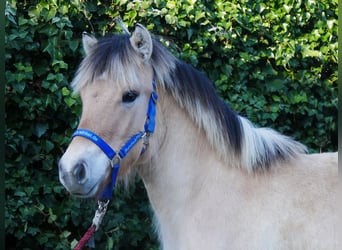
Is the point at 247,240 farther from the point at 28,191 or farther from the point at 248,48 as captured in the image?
the point at 248,48

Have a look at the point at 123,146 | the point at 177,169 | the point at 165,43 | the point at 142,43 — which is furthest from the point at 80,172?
the point at 165,43

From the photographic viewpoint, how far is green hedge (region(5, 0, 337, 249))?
142 inches

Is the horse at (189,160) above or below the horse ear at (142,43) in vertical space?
below

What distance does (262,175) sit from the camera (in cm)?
244

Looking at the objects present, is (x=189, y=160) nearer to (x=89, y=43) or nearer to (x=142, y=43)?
(x=142, y=43)

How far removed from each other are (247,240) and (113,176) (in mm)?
700

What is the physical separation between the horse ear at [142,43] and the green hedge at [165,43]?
1.37 m

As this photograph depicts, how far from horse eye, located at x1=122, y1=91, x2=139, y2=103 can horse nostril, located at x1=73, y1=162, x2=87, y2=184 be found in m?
0.38

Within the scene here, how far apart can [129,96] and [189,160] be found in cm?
47

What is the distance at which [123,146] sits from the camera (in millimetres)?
2256

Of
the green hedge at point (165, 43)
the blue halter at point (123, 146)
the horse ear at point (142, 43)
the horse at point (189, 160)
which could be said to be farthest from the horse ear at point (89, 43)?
the green hedge at point (165, 43)

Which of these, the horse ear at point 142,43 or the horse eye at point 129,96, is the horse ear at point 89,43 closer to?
the horse ear at point 142,43

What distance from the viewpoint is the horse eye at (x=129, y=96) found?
89.1 inches

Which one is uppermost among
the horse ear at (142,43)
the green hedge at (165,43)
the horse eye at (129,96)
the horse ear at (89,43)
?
the horse ear at (142,43)
